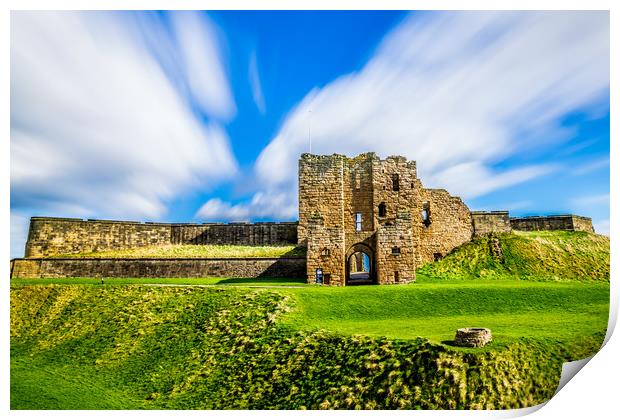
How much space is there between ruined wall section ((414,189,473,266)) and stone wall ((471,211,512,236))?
696mm

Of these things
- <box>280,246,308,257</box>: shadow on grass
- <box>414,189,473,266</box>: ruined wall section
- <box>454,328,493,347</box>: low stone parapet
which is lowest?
<box>454,328,493,347</box>: low stone parapet

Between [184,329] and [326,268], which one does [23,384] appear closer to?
[184,329]

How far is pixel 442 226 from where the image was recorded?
3550 centimetres

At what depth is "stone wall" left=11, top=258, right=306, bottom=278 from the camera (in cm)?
3153

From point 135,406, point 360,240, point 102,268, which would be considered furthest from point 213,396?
point 102,268

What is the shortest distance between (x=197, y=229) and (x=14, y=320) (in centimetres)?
1894

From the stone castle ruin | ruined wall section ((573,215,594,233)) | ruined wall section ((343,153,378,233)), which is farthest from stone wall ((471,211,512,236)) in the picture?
ruined wall section ((343,153,378,233))

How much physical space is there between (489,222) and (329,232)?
17.7m

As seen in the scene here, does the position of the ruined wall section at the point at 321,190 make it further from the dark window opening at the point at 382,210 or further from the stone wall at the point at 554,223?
the stone wall at the point at 554,223

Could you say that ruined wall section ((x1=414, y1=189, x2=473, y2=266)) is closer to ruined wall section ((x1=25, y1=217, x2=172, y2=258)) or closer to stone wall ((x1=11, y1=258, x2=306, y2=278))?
stone wall ((x1=11, y1=258, x2=306, y2=278))

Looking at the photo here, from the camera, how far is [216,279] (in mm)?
29797

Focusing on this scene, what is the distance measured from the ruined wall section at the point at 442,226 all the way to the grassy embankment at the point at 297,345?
35.4 feet

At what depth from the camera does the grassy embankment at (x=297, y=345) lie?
13570 millimetres

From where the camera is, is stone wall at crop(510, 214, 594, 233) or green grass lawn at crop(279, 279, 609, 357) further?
stone wall at crop(510, 214, 594, 233)
